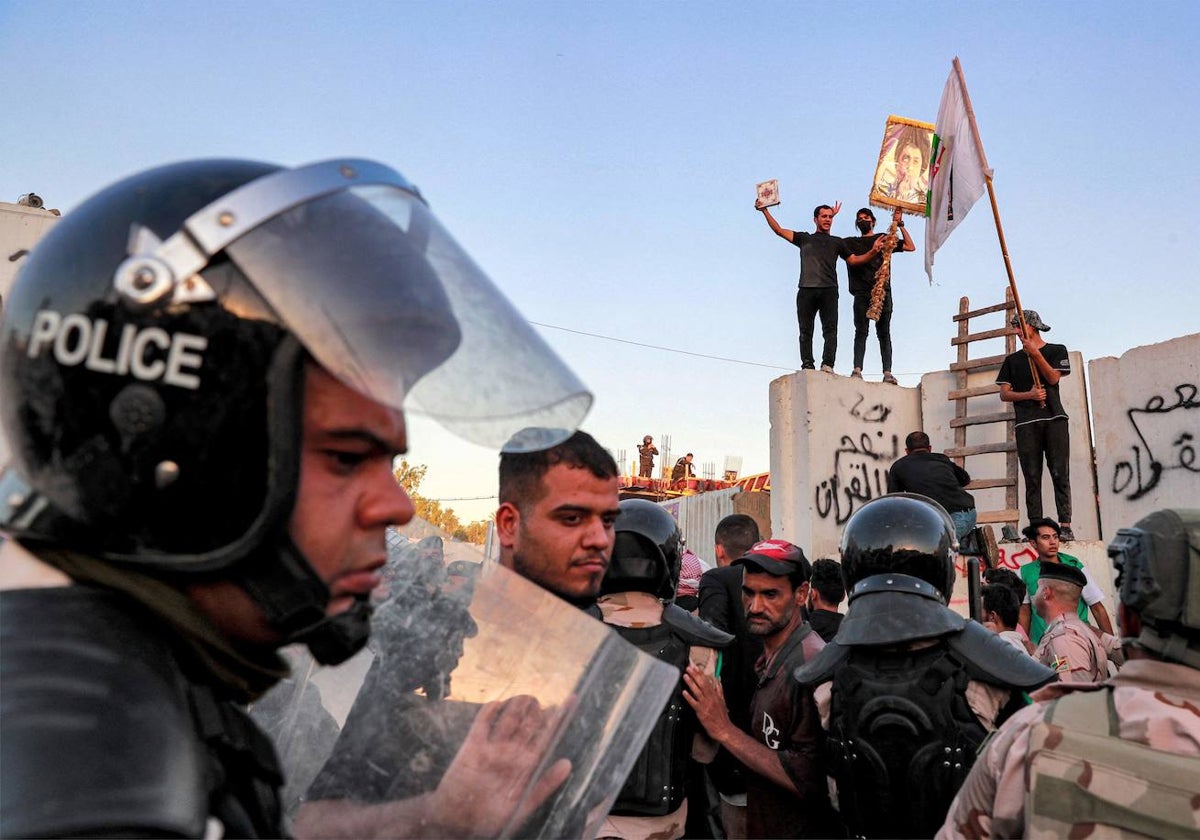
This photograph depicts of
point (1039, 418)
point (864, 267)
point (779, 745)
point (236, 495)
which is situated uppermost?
point (864, 267)

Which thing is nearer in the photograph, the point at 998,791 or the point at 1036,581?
the point at 998,791

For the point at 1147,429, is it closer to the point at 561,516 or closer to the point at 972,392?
the point at 972,392

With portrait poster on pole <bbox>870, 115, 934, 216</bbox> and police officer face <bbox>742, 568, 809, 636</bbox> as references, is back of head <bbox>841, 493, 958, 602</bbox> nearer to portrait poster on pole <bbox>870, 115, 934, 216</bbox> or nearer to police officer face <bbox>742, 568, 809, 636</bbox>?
police officer face <bbox>742, 568, 809, 636</bbox>

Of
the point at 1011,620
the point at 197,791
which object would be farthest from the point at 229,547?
the point at 1011,620

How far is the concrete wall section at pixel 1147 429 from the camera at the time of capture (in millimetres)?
11047

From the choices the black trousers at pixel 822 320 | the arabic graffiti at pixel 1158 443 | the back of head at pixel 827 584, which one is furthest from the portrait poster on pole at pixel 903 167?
the back of head at pixel 827 584

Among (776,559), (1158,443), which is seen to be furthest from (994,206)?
(776,559)

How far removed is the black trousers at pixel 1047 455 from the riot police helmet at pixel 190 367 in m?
10.5

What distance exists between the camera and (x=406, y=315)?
1.19 meters

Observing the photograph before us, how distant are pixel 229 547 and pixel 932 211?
1070 centimetres

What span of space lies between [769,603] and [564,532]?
1.56 m

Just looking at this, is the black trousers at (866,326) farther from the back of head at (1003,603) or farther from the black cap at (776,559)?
the black cap at (776,559)

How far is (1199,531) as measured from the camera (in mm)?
2432

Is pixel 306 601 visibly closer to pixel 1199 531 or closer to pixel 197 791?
pixel 197 791
